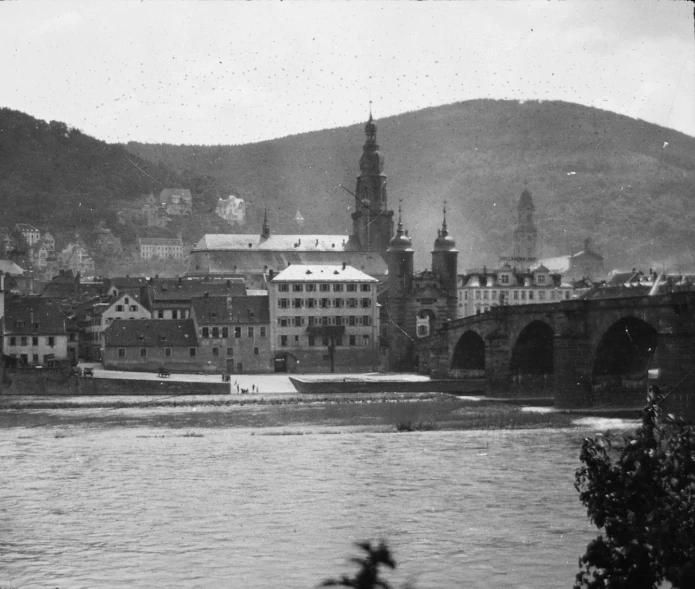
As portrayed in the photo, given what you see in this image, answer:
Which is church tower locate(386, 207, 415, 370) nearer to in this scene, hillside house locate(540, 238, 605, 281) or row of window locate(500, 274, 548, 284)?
row of window locate(500, 274, 548, 284)

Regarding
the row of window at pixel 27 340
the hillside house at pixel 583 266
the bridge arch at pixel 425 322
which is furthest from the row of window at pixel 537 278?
the row of window at pixel 27 340

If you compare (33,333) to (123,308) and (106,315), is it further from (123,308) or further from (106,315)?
(123,308)

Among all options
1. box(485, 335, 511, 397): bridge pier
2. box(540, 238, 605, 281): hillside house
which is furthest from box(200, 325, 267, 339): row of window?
box(540, 238, 605, 281): hillside house

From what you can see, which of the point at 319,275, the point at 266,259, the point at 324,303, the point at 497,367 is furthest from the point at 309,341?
the point at 266,259

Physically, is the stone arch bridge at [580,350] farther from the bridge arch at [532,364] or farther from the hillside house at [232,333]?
the hillside house at [232,333]

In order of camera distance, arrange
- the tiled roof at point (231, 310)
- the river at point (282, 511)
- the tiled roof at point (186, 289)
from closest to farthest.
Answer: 1. the river at point (282, 511)
2. the tiled roof at point (231, 310)
3. the tiled roof at point (186, 289)

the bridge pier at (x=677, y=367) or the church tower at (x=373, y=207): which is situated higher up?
the church tower at (x=373, y=207)
